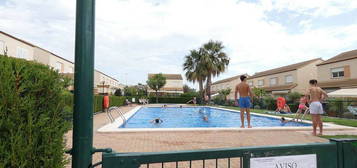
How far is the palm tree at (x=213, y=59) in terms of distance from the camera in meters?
28.5

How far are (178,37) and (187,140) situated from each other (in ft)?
44.0

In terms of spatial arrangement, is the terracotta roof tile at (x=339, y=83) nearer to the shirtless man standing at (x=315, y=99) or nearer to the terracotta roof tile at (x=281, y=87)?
the terracotta roof tile at (x=281, y=87)

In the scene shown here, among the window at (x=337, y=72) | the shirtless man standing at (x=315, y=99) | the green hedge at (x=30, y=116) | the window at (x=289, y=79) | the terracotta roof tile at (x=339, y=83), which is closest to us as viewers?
the green hedge at (x=30, y=116)

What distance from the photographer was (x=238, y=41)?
16.2m

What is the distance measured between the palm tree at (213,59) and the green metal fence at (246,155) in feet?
89.1

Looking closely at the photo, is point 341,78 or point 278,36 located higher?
point 278,36

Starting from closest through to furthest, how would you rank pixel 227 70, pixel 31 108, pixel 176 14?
pixel 31 108 → pixel 176 14 → pixel 227 70

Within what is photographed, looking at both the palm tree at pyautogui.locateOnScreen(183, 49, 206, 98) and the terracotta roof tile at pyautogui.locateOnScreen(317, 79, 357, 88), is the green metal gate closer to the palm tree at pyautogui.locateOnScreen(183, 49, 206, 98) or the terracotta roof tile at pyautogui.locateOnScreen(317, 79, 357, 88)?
the terracotta roof tile at pyautogui.locateOnScreen(317, 79, 357, 88)

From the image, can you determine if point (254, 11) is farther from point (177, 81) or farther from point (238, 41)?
point (177, 81)

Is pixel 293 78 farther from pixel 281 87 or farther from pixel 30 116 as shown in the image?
pixel 30 116

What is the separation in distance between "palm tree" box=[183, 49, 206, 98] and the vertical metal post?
28.0 metres

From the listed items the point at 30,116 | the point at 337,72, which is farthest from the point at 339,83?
the point at 30,116

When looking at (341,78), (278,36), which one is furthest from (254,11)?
(341,78)

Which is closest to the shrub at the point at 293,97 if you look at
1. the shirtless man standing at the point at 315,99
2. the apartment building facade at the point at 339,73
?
the apartment building facade at the point at 339,73
